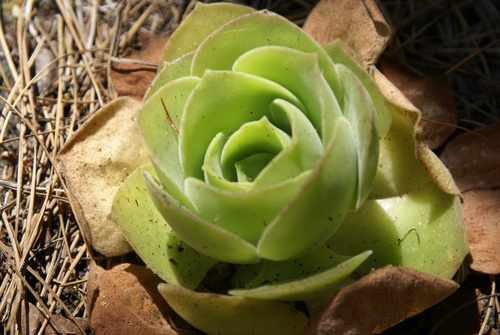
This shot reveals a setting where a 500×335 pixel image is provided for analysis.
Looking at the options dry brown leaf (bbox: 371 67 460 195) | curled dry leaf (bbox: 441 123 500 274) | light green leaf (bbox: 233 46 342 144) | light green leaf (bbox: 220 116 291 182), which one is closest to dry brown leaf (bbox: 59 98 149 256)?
light green leaf (bbox: 220 116 291 182)

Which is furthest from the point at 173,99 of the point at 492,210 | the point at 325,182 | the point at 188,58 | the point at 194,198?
the point at 492,210

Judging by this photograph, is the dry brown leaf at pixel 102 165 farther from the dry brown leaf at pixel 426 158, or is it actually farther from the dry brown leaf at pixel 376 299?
the dry brown leaf at pixel 426 158

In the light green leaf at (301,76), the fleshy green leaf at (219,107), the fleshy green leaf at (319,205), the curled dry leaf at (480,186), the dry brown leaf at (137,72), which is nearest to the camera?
the fleshy green leaf at (319,205)

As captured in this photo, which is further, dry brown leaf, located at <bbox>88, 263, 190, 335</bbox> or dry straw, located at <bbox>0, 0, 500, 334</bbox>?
dry straw, located at <bbox>0, 0, 500, 334</bbox>

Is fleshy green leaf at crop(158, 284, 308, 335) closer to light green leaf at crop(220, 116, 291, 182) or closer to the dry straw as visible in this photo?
light green leaf at crop(220, 116, 291, 182)

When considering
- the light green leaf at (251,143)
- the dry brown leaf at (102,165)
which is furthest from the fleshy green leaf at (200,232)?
the dry brown leaf at (102,165)
